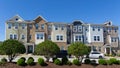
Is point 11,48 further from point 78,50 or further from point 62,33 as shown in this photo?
point 62,33

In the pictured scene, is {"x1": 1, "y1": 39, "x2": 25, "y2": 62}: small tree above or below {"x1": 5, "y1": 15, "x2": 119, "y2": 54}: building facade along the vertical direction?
below

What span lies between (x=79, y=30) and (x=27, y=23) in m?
14.3

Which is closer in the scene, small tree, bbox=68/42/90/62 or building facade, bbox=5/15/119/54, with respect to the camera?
small tree, bbox=68/42/90/62

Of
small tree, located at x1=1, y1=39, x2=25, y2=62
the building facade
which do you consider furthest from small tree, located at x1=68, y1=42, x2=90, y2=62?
the building facade

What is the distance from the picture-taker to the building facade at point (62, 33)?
170 ft

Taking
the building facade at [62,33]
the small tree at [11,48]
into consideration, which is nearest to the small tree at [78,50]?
the small tree at [11,48]

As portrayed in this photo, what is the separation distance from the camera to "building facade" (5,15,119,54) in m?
51.9

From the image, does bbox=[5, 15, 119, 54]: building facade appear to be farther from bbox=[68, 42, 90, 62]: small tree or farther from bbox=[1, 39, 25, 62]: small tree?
bbox=[1, 39, 25, 62]: small tree

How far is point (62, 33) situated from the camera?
176 ft

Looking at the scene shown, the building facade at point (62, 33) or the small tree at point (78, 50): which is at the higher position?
the building facade at point (62, 33)

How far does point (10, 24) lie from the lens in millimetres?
51438

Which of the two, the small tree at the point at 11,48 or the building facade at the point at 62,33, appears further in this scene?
the building facade at the point at 62,33

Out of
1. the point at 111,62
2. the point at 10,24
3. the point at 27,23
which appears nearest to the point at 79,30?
the point at 27,23

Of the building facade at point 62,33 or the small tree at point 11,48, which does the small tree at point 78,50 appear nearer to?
the small tree at point 11,48
